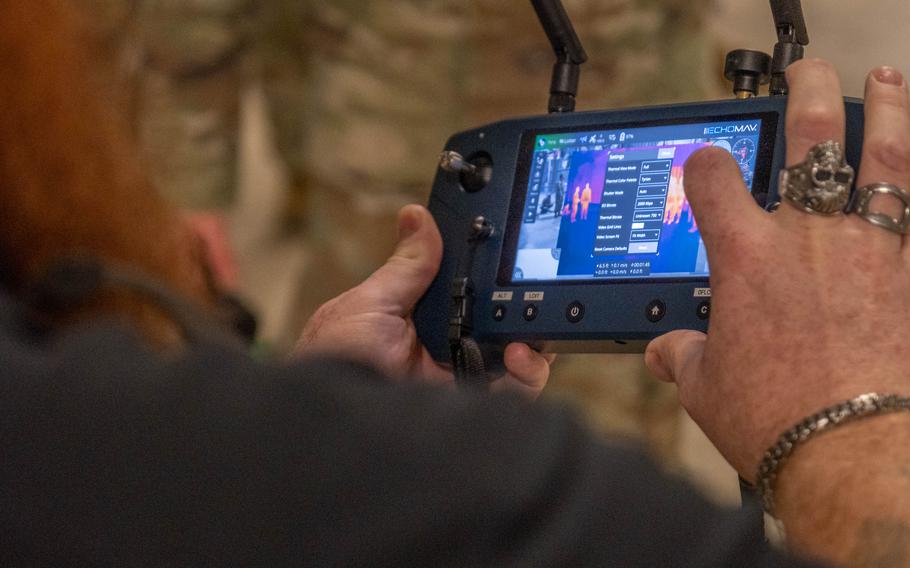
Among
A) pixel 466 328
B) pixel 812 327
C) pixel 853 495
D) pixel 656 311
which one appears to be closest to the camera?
pixel 853 495

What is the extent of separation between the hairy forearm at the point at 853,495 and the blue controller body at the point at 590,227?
10.3 inches

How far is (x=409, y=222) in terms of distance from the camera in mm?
1243

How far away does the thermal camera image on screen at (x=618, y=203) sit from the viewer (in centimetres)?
105

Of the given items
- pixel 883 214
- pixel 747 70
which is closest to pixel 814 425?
pixel 883 214

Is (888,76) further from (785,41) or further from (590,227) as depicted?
(590,227)

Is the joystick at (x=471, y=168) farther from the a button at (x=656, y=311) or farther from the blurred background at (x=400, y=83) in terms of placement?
the blurred background at (x=400, y=83)

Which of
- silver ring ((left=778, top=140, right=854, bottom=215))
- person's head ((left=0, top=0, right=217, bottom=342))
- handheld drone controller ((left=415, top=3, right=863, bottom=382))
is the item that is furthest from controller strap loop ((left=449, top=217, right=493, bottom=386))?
person's head ((left=0, top=0, right=217, bottom=342))

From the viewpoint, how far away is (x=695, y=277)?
3.41 ft

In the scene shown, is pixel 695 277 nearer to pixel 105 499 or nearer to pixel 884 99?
pixel 884 99

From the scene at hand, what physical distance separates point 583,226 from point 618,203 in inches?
1.5

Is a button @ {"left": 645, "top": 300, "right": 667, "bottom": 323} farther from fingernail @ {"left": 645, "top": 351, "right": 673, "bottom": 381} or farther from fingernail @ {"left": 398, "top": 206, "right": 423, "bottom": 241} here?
fingernail @ {"left": 398, "top": 206, "right": 423, "bottom": 241}

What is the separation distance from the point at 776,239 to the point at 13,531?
0.55 meters

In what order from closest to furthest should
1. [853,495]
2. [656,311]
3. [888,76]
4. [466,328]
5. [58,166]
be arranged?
[58,166], [853,495], [888,76], [656,311], [466,328]

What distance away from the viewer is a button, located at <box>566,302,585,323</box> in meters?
1.09
